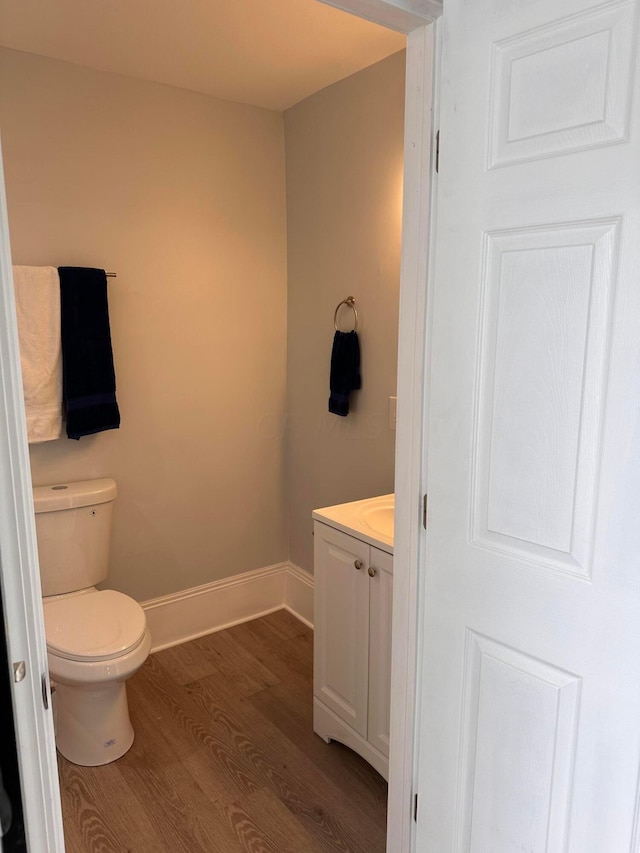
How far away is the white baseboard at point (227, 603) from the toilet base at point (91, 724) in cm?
68

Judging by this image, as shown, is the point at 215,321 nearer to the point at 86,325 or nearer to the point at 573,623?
the point at 86,325

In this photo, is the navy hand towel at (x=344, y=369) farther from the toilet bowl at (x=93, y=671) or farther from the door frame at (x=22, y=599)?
the door frame at (x=22, y=599)

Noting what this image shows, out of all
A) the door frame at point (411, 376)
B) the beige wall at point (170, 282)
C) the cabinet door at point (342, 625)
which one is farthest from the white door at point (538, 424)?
the beige wall at point (170, 282)

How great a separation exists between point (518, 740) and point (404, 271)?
100 cm

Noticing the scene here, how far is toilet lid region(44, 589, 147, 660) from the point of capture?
80.7 inches

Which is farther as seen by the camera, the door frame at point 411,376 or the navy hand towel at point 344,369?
the navy hand towel at point 344,369

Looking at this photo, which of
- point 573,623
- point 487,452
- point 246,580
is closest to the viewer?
point 573,623

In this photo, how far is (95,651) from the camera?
204 cm

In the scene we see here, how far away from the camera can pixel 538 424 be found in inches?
45.3

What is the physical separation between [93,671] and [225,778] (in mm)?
570

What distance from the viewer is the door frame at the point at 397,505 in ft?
2.94

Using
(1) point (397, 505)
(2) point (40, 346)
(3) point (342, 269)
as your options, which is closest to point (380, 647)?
(1) point (397, 505)

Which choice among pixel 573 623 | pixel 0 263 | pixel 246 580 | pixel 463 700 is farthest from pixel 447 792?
pixel 246 580

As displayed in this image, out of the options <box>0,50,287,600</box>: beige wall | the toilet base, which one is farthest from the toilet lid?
<box>0,50,287,600</box>: beige wall
